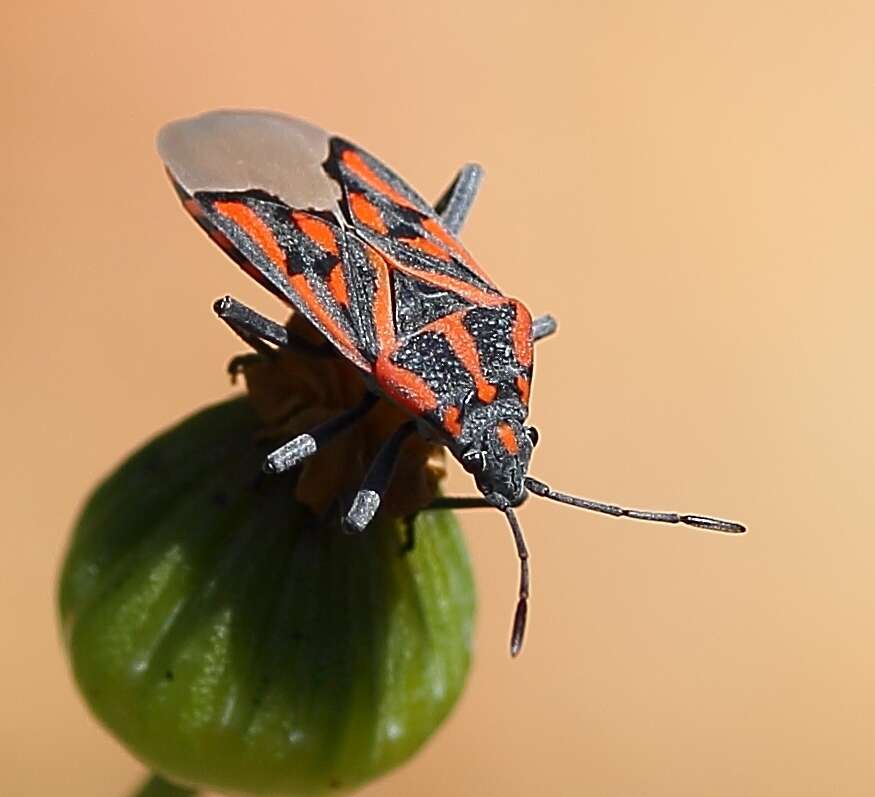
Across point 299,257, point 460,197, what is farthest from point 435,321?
point 460,197

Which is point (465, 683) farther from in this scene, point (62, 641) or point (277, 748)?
point (62, 641)

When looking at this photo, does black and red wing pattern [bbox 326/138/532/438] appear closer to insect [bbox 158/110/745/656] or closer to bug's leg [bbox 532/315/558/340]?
insect [bbox 158/110/745/656]

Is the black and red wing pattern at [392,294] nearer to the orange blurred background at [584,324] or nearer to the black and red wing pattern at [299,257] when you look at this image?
the black and red wing pattern at [299,257]

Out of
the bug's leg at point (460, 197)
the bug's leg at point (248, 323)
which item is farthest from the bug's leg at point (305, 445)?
the bug's leg at point (460, 197)

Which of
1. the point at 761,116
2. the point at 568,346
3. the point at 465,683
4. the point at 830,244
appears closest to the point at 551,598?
the point at 568,346

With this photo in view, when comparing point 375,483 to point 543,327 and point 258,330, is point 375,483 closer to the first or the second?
point 258,330

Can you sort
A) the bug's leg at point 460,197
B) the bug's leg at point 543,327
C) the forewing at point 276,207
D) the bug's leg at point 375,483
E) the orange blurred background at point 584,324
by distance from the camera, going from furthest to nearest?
the orange blurred background at point 584,324
the bug's leg at point 460,197
the bug's leg at point 543,327
the forewing at point 276,207
the bug's leg at point 375,483

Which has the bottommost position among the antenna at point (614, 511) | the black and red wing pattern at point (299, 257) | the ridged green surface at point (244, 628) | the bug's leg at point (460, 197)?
the ridged green surface at point (244, 628)

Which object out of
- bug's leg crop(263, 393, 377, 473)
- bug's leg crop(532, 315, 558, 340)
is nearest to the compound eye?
bug's leg crop(263, 393, 377, 473)
